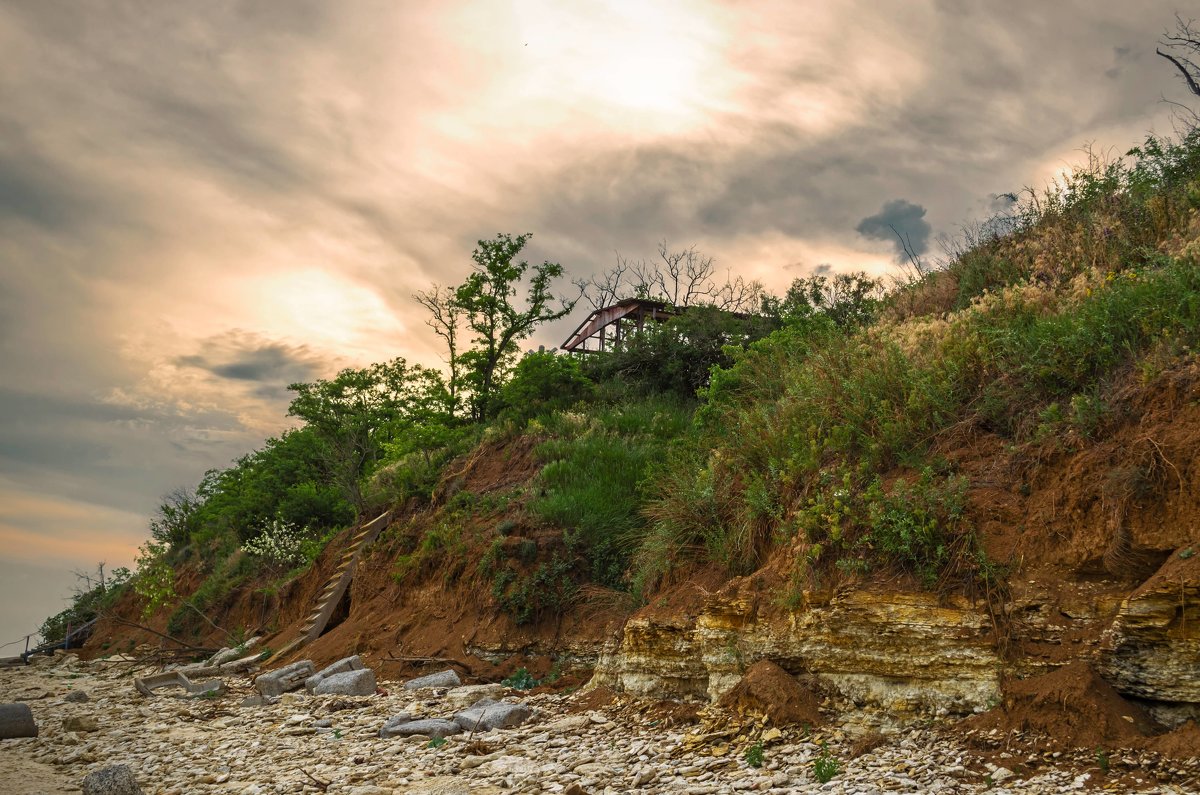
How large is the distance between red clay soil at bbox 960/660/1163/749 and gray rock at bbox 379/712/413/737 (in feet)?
21.0

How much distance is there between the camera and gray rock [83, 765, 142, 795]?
810 cm

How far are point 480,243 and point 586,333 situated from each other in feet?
29.1

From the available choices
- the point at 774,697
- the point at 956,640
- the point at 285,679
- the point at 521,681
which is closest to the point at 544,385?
the point at 285,679

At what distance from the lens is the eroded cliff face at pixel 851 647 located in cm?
646

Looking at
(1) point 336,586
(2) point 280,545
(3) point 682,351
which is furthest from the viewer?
(2) point 280,545

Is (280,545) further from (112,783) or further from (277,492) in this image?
(112,783)

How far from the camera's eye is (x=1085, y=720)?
566 centimetres

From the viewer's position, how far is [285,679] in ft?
45.3

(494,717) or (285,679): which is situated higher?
(285,679)

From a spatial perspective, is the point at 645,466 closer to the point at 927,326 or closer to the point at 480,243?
the point at 927,326

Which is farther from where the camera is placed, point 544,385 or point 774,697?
point 544,385

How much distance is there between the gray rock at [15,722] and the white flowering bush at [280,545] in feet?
33.6

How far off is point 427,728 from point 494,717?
2.51 ft

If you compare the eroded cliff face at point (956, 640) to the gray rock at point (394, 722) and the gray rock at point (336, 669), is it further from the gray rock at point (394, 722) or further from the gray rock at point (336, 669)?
the gray rock at point (336, 669)
